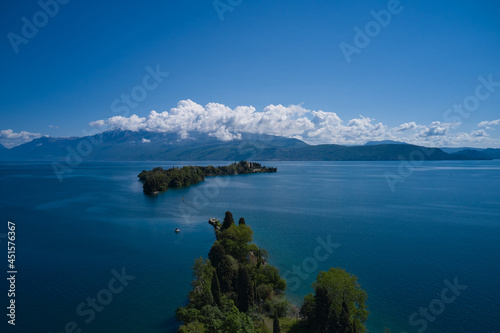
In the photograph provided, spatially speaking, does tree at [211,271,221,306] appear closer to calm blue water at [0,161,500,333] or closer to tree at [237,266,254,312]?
tree at [237,266,254,312]

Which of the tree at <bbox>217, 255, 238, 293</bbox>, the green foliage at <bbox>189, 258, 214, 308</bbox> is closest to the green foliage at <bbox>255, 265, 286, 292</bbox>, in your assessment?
the tree at <bbox>217, 255, 238, 293</bbox>

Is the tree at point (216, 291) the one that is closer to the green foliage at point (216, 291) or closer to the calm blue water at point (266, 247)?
the green foliage at point (216, 291)

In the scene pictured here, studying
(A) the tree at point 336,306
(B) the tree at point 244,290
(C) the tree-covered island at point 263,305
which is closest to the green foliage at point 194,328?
(C) the tree-covered island at point 263,305

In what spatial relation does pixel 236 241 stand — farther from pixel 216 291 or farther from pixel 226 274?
pixel 216 291

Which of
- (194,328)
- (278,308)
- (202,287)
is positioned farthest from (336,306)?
(202,287)

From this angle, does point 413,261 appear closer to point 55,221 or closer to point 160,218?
point 160,218
